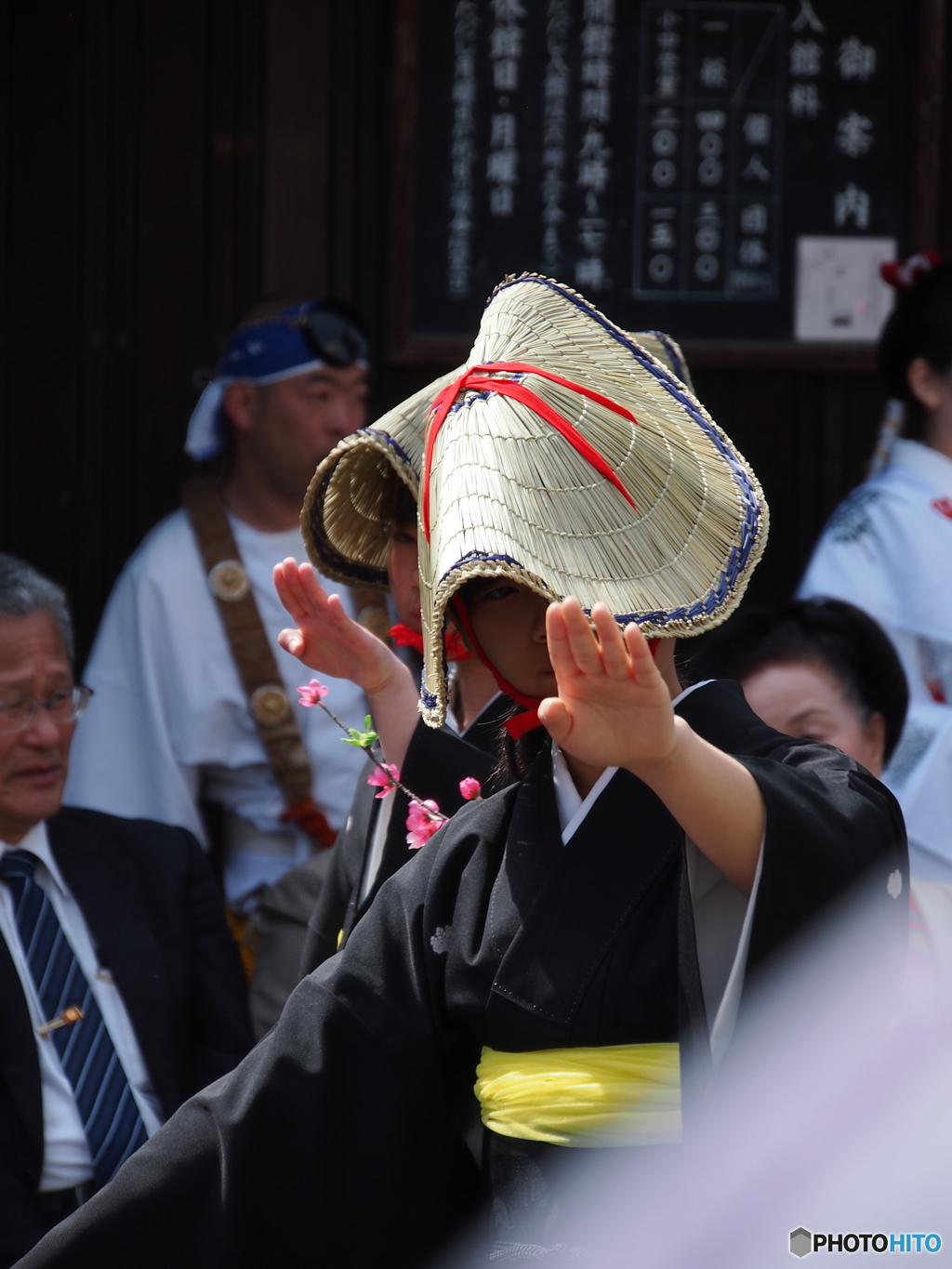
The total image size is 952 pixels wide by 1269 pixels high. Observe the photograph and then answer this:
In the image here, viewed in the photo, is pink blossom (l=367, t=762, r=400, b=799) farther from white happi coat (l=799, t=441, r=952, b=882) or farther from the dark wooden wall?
the dark wooden wall

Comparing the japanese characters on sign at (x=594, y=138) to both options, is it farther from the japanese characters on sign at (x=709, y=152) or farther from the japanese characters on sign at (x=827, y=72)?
the japanese characters on sign at (x=827, y=72)

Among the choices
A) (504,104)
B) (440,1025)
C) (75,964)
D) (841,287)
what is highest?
(504,104)

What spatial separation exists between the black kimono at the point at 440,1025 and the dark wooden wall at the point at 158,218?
7.86 ft

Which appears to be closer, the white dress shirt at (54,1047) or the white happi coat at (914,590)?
the white dress shirt at (54,1047)

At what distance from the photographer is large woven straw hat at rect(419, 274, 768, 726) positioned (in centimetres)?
150

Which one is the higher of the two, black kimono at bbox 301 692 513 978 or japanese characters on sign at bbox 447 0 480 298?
japanese characters on sign at bbox 447 0 480 298

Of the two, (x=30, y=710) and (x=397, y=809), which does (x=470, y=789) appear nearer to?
(x=397, y=809)

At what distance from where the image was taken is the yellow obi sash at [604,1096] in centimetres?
156

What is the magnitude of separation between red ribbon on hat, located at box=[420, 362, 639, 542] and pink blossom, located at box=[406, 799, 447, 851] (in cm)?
49

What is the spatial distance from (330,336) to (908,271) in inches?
56.3

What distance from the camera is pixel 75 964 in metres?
2.69

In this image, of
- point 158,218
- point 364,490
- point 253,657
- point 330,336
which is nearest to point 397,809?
point 364,490

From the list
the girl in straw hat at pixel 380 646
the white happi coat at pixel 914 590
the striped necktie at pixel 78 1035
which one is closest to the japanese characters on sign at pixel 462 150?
the white happi coat at pixel 914 590

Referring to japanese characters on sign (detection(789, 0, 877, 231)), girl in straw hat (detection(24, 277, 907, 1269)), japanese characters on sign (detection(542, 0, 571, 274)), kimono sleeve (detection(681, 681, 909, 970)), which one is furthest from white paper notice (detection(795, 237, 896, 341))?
kimono sleeve (detection(681, 681, 909, 970))
